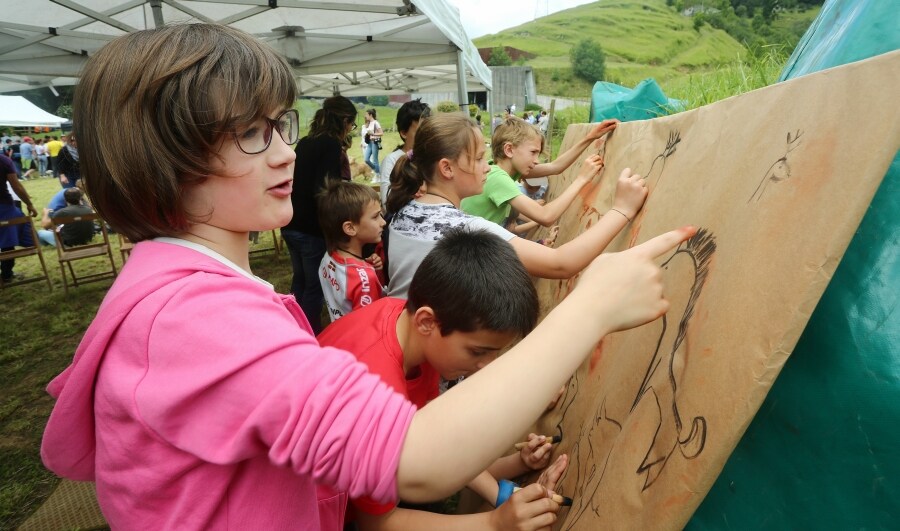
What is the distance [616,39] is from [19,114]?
A: 267ft

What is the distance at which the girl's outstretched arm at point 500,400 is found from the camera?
0.59 metres

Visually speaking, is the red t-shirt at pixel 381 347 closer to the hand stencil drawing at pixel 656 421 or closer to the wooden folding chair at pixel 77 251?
the hand stencil drawing at pixel 656 421

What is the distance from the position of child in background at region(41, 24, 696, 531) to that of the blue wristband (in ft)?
2.23

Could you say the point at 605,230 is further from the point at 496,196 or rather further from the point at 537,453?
the point at 496,196

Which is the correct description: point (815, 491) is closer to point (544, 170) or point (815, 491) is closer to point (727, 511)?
point (727, 511)

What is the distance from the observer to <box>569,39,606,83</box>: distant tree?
200ft

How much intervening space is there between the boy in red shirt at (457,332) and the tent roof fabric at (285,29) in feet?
8.43

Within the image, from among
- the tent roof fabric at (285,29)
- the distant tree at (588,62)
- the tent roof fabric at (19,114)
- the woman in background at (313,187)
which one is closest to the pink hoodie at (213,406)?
the woman in background at (313,187)

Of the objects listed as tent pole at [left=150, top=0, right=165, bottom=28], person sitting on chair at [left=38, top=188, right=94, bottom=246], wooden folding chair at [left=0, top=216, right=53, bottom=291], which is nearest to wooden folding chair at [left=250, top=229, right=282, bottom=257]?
person sitting on chair at [left=38, top=188, right=94, bottom=246]

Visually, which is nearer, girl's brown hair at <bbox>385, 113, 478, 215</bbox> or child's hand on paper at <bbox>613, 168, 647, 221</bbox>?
child's hand on paper at <bbox>613, 168, 647, 221</bbox>

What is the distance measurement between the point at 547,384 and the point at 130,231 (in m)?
0.70

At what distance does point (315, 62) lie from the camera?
582 centimetres

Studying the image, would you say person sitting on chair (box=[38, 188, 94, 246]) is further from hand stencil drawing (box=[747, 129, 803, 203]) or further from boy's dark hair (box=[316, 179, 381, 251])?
hand stencil drawing (box=[747, 129, 803, 203])

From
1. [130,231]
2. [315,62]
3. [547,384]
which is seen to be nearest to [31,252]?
[315,62]
